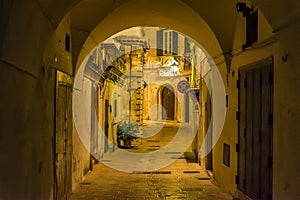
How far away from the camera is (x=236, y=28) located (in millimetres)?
7602

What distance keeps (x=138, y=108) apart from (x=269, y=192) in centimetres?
2070

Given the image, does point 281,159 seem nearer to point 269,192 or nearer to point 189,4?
point 269,192

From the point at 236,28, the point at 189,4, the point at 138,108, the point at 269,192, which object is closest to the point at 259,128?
the point at 269,192

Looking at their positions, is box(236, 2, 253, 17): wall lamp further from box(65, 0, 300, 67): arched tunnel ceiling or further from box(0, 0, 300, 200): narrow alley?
box(65, 0, 300, 67): arched tunnel ceiling

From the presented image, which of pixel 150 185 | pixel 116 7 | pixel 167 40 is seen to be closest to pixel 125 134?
pixel 167 40

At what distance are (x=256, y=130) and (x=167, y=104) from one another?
31102 mm

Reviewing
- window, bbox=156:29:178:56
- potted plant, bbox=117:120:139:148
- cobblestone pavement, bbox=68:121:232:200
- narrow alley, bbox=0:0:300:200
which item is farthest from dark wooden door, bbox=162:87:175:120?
cobblestone pavement, bbox=68:121:232:200

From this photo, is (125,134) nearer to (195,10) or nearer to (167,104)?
(195,10)

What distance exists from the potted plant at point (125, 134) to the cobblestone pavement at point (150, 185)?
4981 millimetres

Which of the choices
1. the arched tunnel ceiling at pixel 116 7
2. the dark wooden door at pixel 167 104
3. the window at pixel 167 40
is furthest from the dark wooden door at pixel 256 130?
the dark wooden door at pixel 167 104

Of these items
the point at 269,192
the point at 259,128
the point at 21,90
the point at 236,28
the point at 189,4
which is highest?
the point at 189,4

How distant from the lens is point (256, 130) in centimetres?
621

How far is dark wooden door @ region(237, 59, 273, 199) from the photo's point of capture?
5.56m

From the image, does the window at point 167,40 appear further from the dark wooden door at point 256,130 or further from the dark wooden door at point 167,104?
the dark wooden door at point 256,130
